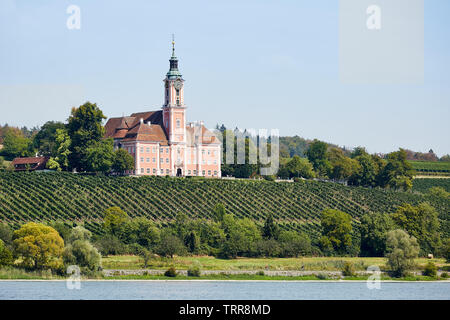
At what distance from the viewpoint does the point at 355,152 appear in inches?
6240

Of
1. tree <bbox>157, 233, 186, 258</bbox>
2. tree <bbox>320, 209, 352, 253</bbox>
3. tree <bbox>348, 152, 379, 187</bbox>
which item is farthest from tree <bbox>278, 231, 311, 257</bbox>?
tree <bbox>348, 152, 379, 187</bbox>

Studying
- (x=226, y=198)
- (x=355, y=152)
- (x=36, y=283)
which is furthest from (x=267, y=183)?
(x=36, y=283)

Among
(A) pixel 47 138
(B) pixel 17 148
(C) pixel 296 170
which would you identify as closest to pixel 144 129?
(C) pixel 296 170

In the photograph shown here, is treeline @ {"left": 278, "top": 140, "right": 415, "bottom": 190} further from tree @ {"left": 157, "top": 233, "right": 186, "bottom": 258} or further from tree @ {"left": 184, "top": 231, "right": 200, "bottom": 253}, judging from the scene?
tree @ {"left": 157, "top": 233, "right": 186, "bottom": 258}

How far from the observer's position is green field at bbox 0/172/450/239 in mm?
90250

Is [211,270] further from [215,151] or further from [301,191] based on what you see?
[215,151]

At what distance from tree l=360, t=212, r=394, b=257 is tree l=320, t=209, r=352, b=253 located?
1.48m

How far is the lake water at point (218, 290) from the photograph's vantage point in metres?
55.3

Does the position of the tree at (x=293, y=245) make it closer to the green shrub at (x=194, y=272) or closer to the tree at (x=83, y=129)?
the green shrub at (x=194, y=272)

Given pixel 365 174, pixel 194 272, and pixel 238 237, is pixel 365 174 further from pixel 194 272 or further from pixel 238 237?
pixel 194 272

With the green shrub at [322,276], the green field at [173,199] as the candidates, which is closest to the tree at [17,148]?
the green field at [173,199]

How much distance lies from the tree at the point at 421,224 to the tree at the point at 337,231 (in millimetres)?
6079

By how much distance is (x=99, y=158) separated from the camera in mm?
110062

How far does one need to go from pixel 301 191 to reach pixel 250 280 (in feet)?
157
